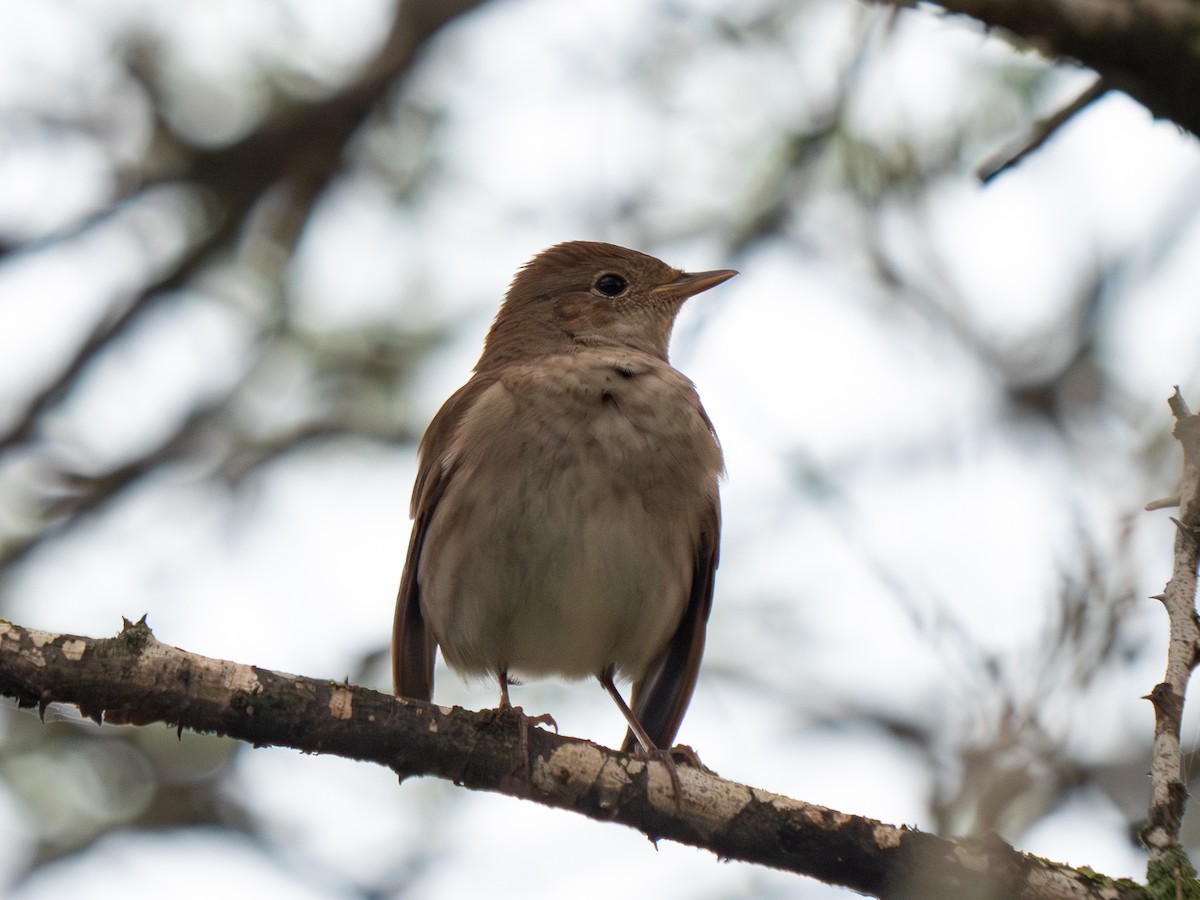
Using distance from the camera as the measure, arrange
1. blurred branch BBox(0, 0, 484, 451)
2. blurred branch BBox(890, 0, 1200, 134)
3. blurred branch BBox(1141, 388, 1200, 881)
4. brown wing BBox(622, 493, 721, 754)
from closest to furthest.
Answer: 1. blurred branch BBox(1141, 388, 1200, 881)
2. blurred branch BBox(890, 0, 1200, 134)
3. brown wing BBox(622, 493, 721, 754)
4. blurred branch BBox(0, 0, 484, 451)

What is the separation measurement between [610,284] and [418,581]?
2054mm

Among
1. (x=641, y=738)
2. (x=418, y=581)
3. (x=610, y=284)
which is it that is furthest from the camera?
(x=610, y=284)

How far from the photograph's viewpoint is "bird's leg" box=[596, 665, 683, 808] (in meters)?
4.45

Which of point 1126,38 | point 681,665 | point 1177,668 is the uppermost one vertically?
point 1126,38

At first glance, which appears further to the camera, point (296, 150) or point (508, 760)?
point (296, 150)

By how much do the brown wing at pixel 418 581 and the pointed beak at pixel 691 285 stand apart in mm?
1325

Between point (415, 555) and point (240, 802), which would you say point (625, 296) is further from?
point (240, 802)

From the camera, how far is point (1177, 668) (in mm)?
3871

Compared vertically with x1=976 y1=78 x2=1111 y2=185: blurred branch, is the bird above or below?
below

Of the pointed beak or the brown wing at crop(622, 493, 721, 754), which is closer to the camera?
the brown wing at crop(622, 493, 721, 754)

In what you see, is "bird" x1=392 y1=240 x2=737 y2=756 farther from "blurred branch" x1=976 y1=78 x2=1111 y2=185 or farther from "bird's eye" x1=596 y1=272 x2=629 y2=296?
"blurred branch" x1=976 y1=78 x2=1111 y2=185

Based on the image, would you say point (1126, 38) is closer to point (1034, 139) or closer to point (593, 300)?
point (1034, 139)

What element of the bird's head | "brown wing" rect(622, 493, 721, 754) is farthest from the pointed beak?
"brown wing" rect(622, 493, 721, 754)

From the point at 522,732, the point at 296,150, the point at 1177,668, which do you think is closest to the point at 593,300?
the point at 296,150
